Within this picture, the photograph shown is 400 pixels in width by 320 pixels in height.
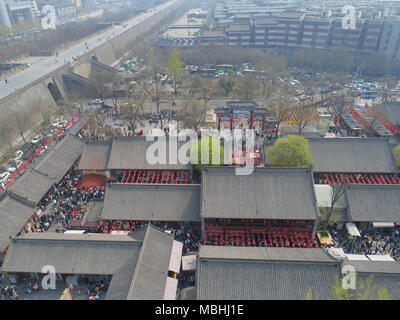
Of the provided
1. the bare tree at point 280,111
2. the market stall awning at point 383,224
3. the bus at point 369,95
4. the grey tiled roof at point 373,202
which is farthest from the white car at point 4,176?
the bus at point 369,95

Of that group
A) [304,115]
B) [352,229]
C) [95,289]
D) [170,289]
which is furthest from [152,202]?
[304,115]

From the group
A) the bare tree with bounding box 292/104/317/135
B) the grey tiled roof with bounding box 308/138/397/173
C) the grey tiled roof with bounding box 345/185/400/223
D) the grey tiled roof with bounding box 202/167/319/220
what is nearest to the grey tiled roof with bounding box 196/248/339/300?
the grey tiled roof with bounding box 202/167/319/220

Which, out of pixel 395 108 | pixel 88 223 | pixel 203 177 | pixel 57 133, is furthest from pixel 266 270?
pixel 57 133

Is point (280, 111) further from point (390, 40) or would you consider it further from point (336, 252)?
point (390, 40)

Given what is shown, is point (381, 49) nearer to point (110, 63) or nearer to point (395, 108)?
point (395, 108)

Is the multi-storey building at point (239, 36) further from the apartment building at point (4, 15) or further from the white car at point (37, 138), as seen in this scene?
the apartment building at point (4, 15)
